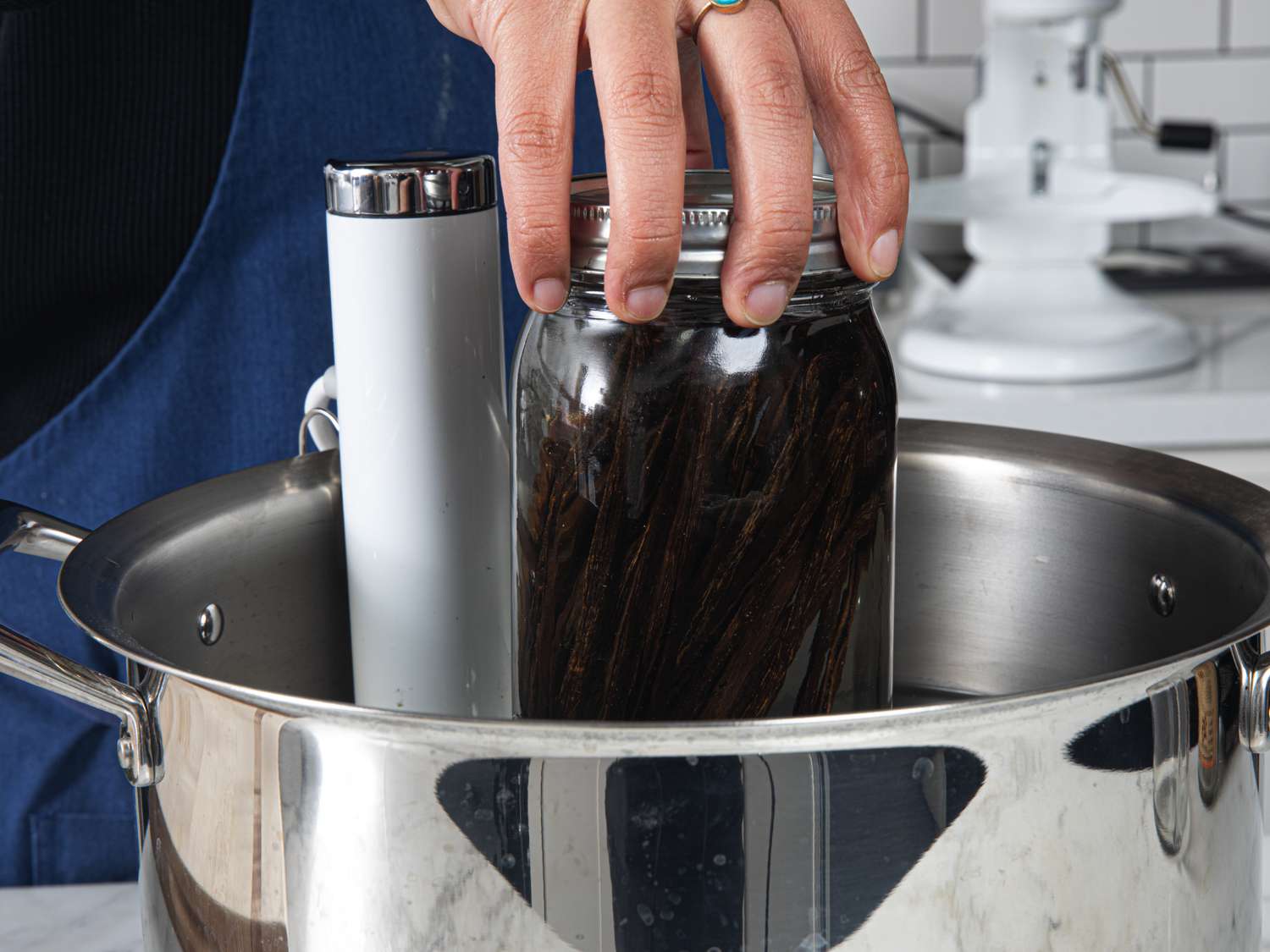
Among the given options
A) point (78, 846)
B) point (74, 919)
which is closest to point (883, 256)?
point (74, 919)

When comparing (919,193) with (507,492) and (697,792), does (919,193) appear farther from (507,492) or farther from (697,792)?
(697,792)

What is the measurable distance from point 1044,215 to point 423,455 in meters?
0.67

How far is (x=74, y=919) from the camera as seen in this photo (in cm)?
37

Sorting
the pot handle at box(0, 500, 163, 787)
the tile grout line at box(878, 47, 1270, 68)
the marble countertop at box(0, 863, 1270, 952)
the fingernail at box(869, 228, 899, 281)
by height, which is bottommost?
the marble countertop at box(0, 863, 1270, 952)

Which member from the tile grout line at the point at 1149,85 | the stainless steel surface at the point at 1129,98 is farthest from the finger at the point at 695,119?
the tile grout line at the point at 1149,85

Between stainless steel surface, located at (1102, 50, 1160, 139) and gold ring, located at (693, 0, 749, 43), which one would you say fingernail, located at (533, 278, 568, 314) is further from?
stainless steel surface, located at (1102, 50, 1160, 139)

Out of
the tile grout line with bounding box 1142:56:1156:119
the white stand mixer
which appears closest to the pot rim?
the white stand mixer

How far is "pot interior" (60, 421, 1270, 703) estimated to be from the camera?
11.6 inches

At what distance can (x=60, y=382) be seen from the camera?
0.53 metres

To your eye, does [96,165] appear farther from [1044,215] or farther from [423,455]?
[1044,215]

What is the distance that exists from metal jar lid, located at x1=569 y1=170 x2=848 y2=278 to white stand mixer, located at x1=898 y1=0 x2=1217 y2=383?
629mm

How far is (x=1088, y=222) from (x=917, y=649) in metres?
0.60

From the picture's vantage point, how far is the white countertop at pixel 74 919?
0.36 metres

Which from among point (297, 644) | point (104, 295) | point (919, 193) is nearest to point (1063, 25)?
point (919, 193)
